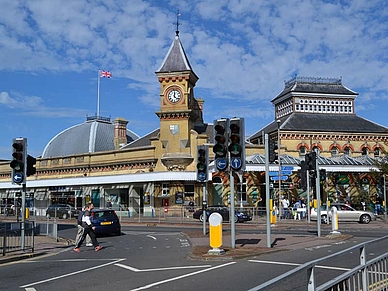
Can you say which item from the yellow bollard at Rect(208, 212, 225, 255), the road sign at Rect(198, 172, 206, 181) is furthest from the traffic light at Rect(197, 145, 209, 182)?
the yellow bollard at Rect(208, 212, 225, 255)

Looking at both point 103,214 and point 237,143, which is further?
point 103,214

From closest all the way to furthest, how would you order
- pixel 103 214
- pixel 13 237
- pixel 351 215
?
pixel 13 237 < pixel 103 214 < pixel 351 215

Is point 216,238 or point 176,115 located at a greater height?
point 176,115

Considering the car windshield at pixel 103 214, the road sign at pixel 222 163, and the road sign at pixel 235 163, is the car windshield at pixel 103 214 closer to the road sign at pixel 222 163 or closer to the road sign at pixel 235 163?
the road sign at pixel 222 163

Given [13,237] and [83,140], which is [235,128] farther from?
[83,140]

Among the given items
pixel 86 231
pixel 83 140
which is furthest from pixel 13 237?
pixel 83 140

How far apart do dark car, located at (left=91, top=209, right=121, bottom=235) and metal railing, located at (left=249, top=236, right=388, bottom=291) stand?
698 inches

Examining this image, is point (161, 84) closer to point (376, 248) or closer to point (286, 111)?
point (286, 111)

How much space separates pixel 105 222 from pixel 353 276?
62.8 feet

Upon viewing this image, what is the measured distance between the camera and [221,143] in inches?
589

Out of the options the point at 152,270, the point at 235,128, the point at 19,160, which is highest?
the point at 235,128

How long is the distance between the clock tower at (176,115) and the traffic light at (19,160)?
97.6 ft

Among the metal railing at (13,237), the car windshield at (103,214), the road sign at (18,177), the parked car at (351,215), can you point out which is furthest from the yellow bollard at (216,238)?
the parked car at (351,215)

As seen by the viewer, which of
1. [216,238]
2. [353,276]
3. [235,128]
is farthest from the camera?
[235,128]
